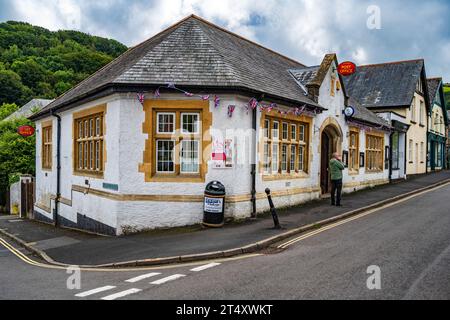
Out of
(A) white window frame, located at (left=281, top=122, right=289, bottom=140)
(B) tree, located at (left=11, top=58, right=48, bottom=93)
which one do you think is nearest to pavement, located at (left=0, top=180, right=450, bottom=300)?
(A) white window frame, located at (left=281, top=122, right=289, bottom=140)

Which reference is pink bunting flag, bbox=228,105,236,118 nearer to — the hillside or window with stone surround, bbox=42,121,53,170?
window with stone surround, bbox=42,121,53,170

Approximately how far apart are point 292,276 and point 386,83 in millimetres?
28752

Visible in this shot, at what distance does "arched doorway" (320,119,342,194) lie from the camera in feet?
62.5

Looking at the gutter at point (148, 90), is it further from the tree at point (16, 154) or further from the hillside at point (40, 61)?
the hillside at point (40, 61)

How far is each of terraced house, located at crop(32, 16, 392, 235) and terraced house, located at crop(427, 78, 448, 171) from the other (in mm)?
23833

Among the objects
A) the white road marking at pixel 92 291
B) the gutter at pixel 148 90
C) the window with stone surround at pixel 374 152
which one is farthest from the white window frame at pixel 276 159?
the window with stone surround at pixel 374 152

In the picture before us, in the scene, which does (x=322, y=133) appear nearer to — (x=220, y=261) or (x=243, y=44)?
(x=243, y=44)

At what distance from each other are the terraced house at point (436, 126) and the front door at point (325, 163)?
70.3 feet

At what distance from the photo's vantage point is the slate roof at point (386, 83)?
30.9 metres

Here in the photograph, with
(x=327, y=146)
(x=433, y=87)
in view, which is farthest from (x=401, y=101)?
(x=327, y=146)

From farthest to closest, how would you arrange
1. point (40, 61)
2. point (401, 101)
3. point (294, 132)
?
1. point (40, 61)
2. point (401, 101)
3. point (294, 132)

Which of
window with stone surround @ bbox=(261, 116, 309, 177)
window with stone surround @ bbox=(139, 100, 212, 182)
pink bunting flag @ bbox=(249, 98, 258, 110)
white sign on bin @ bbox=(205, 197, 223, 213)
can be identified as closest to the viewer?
white sign on bin @ bbox=(205, 197, 223, 213)

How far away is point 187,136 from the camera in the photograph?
13242mm

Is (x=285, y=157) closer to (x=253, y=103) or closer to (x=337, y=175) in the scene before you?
(x=337, y=175)
